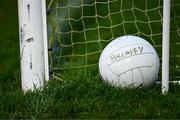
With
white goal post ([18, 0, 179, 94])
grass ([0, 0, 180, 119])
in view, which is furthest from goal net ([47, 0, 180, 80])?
grass ([0, 0, 180, 119])

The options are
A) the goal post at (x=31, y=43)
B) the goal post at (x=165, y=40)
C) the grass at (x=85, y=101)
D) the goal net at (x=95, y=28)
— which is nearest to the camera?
the grass at (x=85, y=101)

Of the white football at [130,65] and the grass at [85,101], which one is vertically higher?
the white football at [130,65]

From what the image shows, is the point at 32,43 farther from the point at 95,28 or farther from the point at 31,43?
the point at 95,28

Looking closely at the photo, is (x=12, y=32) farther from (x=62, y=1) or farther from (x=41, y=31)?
(x=41, y=31)

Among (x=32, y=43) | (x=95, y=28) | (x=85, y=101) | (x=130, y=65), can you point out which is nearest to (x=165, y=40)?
(x=130, y=65)

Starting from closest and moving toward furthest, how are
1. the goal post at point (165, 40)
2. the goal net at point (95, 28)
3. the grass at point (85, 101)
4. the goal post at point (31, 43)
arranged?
the grass at point (85, 101)
the goal post at point (165, 40)
the goal post at point (31, 43)
the goal net at point (95, 28)

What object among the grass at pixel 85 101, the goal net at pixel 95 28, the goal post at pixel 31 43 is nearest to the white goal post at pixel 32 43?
the goal post at pixel 31 43

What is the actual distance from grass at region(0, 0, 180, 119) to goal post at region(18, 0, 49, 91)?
0.11 metres

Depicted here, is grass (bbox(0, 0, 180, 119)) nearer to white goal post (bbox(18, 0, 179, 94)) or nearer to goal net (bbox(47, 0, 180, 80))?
white goal post (bbox(18, 0, 179, 94))

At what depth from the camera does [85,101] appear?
13.8 ft

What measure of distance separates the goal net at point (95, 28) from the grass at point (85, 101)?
0.53m

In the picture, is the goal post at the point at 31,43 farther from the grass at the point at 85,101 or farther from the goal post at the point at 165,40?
the goal post at the point at 165,40

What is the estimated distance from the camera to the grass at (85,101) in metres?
4.02

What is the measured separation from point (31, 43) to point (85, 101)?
68 centimetres
